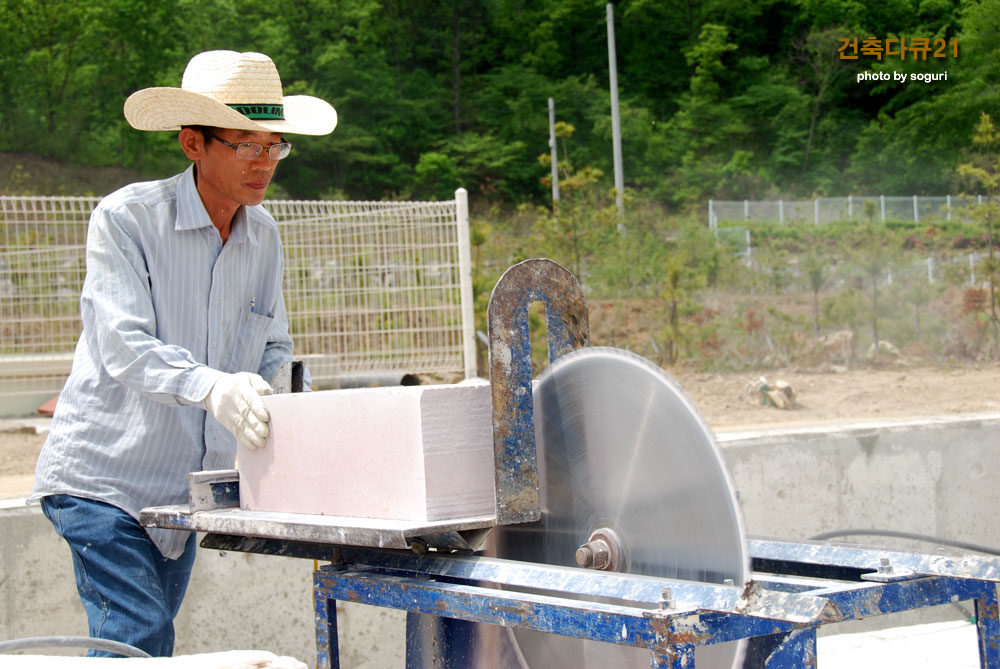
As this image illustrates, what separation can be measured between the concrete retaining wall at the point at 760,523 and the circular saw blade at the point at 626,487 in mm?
2109

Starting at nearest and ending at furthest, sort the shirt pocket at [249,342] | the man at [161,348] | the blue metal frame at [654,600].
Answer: the blue metal frame at [654,600], the man at [161,348], the shirt pocket at [249,342]

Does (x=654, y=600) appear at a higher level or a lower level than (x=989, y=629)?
higher

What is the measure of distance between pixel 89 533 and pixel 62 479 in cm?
17

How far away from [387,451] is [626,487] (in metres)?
0.52

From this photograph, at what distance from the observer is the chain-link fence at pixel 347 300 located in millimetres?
8914

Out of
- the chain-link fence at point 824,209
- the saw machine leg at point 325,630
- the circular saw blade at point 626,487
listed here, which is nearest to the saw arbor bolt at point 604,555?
the circular saw blade at point 626,487

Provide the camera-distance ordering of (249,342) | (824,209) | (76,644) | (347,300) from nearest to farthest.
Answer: (76,644) < (249,342) < (347,300) < (824,209)

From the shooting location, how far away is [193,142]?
266cm

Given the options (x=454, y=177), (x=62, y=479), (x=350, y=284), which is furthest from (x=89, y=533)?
(x=454, y=177)

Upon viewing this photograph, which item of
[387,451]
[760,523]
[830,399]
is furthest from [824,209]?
[387,451]

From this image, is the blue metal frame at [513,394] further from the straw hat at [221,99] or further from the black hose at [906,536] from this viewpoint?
the black hose at [906,536]

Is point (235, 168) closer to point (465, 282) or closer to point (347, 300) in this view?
point (465, 282)

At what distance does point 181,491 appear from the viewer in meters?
2.71

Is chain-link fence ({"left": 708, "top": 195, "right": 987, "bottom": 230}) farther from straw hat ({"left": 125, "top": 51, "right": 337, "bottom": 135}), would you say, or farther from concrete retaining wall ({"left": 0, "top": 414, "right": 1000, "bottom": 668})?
straw hat ({"left": 125, "top": 51, "right": 337, "bottom": 135})
